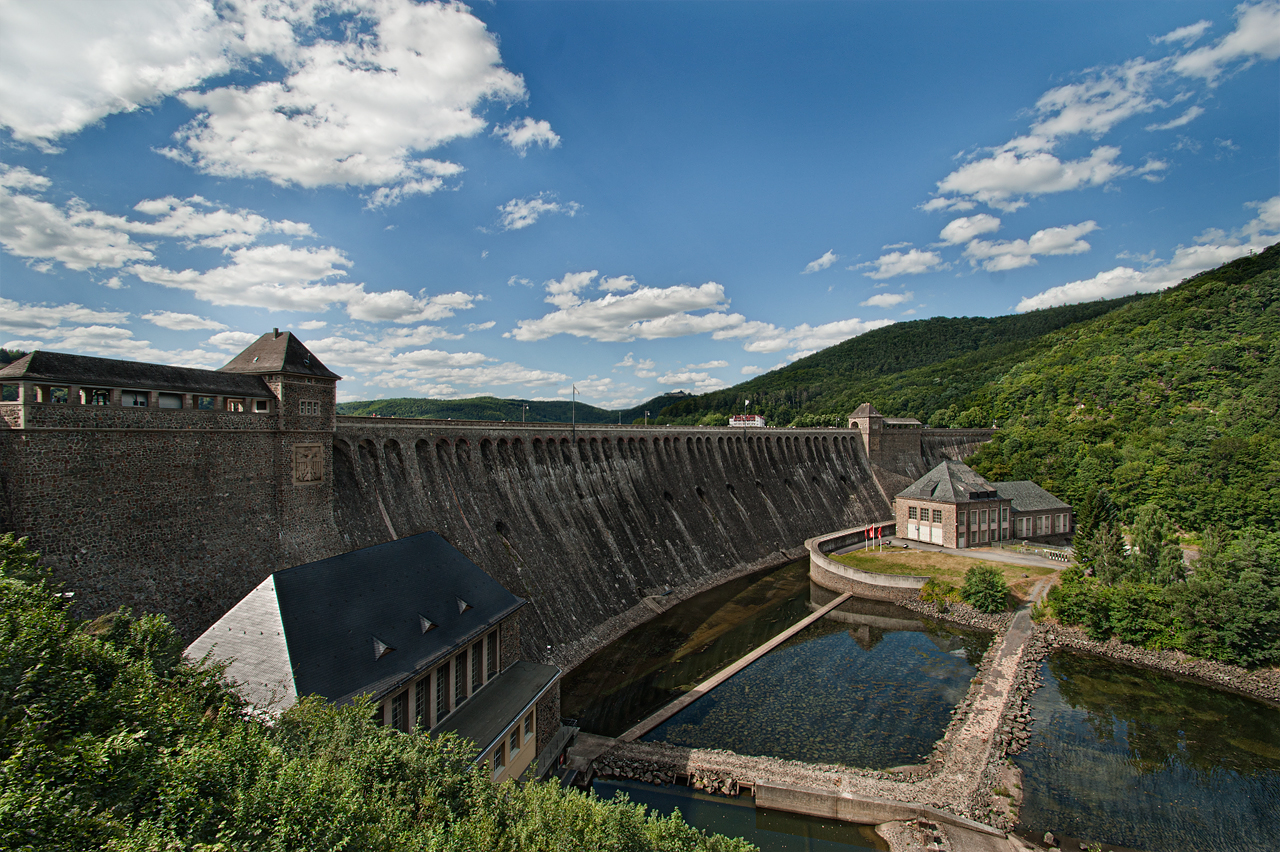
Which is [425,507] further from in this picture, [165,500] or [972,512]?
[972,512]

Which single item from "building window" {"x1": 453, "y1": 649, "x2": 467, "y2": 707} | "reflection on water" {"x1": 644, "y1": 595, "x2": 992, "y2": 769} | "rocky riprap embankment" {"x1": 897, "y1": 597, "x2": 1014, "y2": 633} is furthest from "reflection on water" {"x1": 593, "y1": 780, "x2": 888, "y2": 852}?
"rocky riprap embankment" {"x1": 897, "y1": 597, "x2": 1014, "y2": 633}

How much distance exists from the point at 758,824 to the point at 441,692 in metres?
11.8

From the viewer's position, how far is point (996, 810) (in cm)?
1880

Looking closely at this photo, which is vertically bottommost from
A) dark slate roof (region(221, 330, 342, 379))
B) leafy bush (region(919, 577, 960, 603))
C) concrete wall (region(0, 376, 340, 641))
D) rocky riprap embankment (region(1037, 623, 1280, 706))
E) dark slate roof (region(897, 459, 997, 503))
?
rocky riprap embankment (region(1037, 623, 1280, 706))

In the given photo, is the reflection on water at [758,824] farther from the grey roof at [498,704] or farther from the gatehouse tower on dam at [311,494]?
the gatehouse tower on dam at [311,494]

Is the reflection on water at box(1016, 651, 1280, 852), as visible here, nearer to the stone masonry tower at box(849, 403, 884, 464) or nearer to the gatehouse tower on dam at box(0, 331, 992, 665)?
the gatehouse tower on dam at box(0, 331, 992, 665)

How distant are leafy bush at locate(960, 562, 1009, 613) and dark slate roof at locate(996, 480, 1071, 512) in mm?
23248

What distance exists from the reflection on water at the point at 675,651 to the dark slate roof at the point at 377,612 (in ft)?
26.6

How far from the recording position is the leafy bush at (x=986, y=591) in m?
37.9

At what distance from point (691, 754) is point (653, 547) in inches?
909

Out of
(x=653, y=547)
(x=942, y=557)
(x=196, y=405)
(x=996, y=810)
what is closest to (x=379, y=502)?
(x=196, y=405)

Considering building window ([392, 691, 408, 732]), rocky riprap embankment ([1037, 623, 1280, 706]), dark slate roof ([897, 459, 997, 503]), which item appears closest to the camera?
building window ([392, 691, 408, 732])

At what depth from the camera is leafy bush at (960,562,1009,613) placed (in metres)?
37.9

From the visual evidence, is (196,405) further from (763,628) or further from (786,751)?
(763,628)
